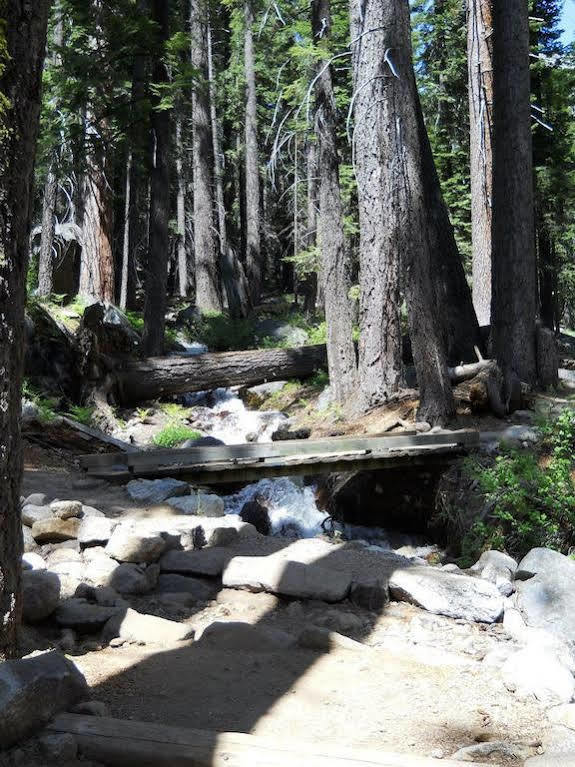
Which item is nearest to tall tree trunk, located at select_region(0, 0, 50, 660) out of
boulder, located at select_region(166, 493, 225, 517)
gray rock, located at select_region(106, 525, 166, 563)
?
gray rock, located at select_region(106, 525, 166, 563)

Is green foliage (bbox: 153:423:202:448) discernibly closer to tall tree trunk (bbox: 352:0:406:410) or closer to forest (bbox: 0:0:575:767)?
forest (bbox: 0:0:575:767)

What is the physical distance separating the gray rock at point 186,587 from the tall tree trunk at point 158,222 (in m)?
10.1

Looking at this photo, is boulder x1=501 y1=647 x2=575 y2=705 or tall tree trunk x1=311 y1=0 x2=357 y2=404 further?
tall tree trunk x1=311 y1=0 x2=357 y2=404

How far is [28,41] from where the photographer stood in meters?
3.56

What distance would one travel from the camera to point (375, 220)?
11.1m

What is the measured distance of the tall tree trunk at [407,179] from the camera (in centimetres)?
1012

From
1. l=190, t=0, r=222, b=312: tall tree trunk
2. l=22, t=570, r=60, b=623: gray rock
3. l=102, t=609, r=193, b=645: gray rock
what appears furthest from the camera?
l=190, t=0, r=222, b=312: tall tree trunk

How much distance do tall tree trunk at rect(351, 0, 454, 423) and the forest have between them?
4 cm

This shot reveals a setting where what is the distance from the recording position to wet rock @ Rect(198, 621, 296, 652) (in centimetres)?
489

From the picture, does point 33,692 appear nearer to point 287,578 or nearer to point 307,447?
point 287,578

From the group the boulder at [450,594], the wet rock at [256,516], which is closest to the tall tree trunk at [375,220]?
the wet rock at [256,516]

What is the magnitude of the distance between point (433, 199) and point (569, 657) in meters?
9.31

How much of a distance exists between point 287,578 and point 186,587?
0.84m

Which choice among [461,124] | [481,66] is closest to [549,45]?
[461,124]
